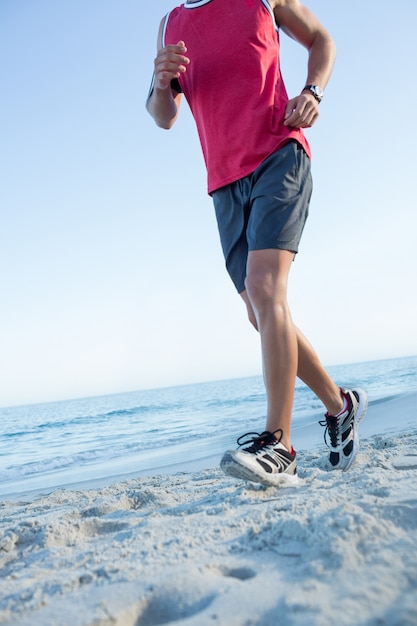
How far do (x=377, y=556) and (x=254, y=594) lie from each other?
0.29 meters

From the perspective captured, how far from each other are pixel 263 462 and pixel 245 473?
11cm

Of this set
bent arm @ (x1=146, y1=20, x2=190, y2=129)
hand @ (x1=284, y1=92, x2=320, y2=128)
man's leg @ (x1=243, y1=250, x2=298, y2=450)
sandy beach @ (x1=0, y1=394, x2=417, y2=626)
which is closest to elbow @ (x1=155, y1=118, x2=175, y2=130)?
bent arm @ (x1=146, y1=20, x2=190, y2=129)

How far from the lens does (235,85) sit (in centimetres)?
257

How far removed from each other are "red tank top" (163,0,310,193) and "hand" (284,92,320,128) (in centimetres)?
4

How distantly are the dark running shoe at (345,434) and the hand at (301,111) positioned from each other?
1.38m

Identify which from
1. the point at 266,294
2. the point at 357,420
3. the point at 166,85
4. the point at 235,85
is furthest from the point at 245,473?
the point at 166,85

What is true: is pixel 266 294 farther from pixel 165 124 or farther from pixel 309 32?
pixel 309 32

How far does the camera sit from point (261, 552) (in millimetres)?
1258

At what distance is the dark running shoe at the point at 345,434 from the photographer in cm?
250

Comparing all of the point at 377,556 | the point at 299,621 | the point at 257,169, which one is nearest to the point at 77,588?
the point at 299,621

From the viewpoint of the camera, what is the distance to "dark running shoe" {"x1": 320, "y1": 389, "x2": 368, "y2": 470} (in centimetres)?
250

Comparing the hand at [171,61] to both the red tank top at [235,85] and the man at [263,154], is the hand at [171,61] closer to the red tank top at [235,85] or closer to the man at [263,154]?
the man at [263,154]

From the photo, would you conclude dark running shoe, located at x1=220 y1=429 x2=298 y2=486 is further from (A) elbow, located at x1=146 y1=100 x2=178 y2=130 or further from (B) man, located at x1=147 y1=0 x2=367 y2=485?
(A) elbow, located at x1=146 y1=100 x2=178 y2=130

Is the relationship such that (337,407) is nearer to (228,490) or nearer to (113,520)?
(228,490)
